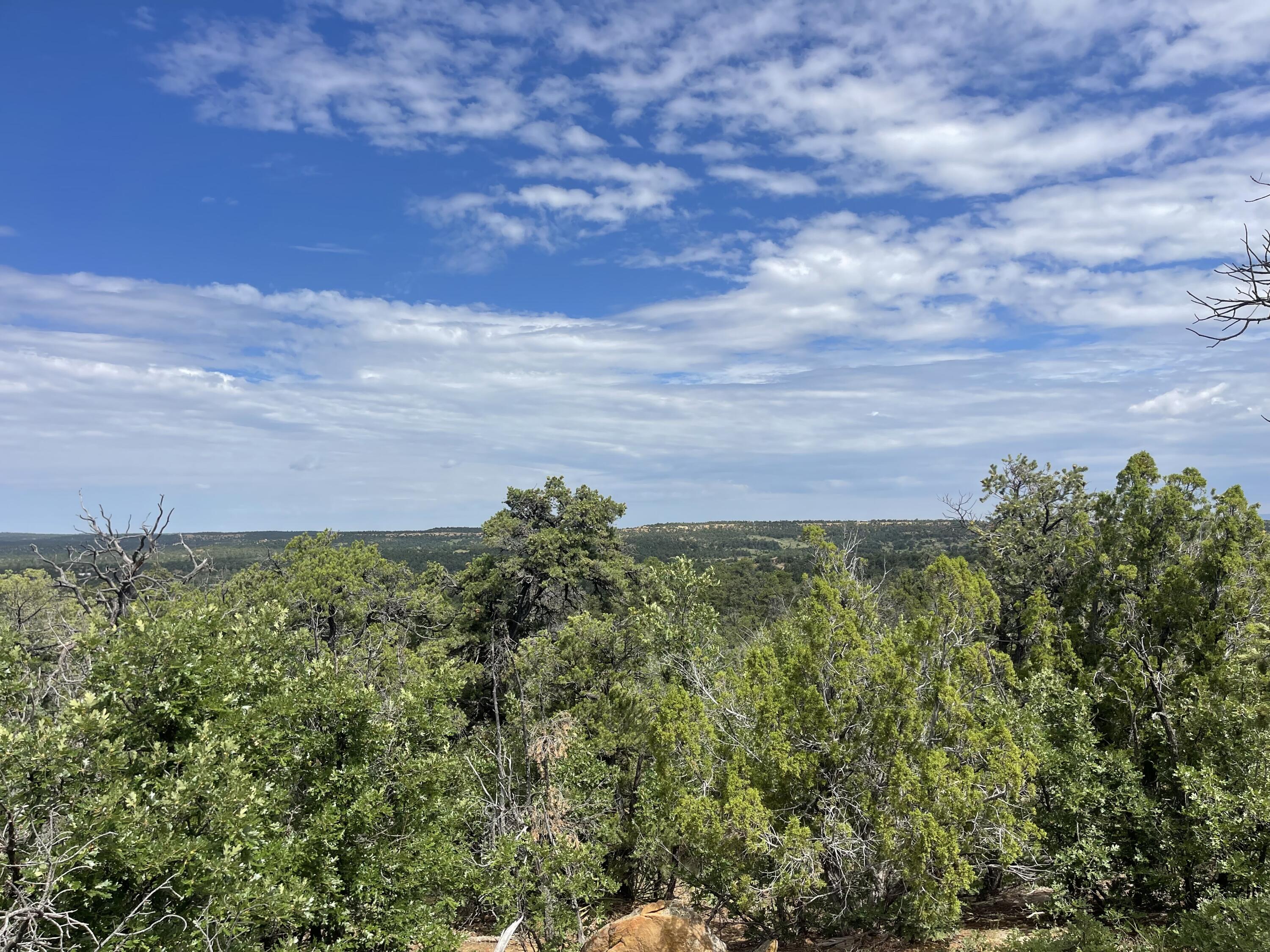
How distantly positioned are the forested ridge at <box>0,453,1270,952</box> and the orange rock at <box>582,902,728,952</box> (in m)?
0.62

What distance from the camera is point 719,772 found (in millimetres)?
12055

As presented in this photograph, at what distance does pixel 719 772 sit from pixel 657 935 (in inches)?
108

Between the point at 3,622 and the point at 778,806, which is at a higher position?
the point at 3,622

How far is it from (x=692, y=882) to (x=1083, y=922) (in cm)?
631

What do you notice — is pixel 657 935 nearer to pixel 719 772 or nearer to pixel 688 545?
pixel 719 772

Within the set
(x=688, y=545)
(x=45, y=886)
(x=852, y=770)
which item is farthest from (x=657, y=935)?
(x=688, y=545)

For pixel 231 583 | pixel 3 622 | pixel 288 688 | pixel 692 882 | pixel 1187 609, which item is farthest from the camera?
pixel 231 583

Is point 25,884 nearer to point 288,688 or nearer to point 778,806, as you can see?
point 288,688

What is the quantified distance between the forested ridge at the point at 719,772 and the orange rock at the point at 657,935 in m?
0.62

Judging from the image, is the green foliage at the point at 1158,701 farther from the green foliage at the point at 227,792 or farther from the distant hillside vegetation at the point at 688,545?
the distant hillside vegetation at the point at 688,545

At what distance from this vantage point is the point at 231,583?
31297 mm

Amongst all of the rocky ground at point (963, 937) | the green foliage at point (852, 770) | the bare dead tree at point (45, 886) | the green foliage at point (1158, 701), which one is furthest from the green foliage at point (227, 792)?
the green foliage at point (1158, 701)

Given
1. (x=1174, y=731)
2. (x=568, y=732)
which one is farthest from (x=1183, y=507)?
(x=568, y=732)

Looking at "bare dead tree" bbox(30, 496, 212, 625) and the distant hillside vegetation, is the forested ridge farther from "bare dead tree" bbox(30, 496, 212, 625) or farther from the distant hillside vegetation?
the distant hillside vegetation
